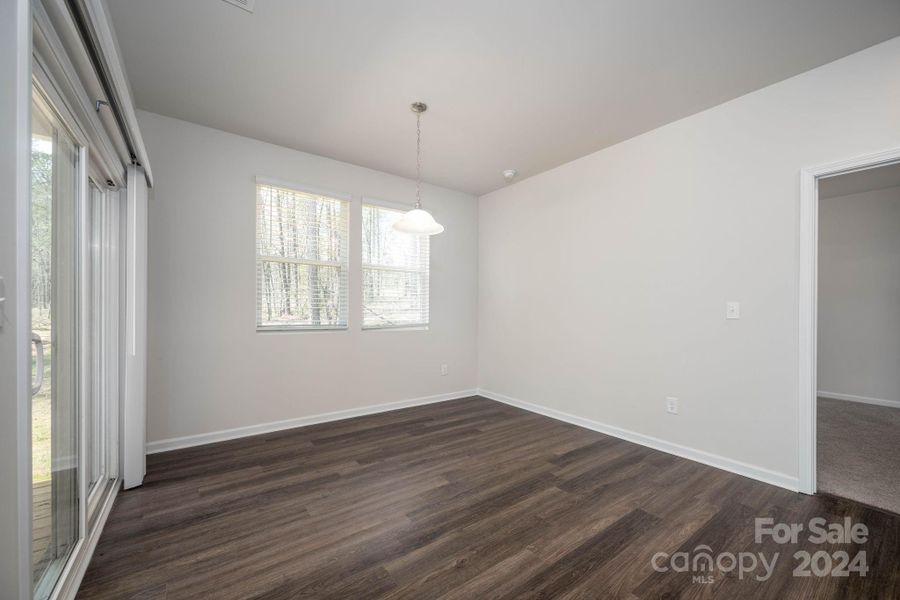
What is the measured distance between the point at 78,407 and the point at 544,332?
382 cm

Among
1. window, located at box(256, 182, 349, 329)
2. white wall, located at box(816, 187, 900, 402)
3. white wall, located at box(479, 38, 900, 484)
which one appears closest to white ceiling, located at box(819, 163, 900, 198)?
white wall, located at box(816, 187, 900, 402)

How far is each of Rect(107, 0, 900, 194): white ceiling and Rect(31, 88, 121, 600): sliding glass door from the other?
1.01 meters

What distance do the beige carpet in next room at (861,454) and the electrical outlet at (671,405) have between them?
3.07 feet

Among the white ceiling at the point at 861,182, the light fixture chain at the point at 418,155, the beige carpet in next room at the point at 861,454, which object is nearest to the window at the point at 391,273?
the light fixture chain at the point at 418,155

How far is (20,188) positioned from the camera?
38.4 inches

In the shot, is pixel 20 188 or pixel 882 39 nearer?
pixel 20 188

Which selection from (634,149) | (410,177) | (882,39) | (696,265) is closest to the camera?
(882,39)

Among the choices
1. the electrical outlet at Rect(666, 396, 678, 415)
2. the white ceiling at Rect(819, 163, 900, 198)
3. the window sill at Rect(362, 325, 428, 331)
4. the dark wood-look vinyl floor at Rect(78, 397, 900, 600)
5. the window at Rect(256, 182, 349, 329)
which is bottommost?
the dark wood-look vinyl floor at Rect(78, 397, 900, 600)

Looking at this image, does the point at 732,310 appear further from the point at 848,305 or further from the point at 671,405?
the point at 848,305

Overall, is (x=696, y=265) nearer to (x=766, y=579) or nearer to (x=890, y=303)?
(x=766, y=579)

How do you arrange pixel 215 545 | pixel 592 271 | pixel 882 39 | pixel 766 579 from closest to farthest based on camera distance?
pixel 766 579 → pixel 215 545 → pixel 882 39 → pixel 592 271

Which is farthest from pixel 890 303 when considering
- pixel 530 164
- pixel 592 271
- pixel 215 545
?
pixel 215 545

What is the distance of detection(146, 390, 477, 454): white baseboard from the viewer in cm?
314

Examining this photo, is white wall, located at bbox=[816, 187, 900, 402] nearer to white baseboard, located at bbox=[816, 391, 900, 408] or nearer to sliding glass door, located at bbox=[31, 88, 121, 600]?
white baseboard, located at bbox=[816, 391, 900, 408]
